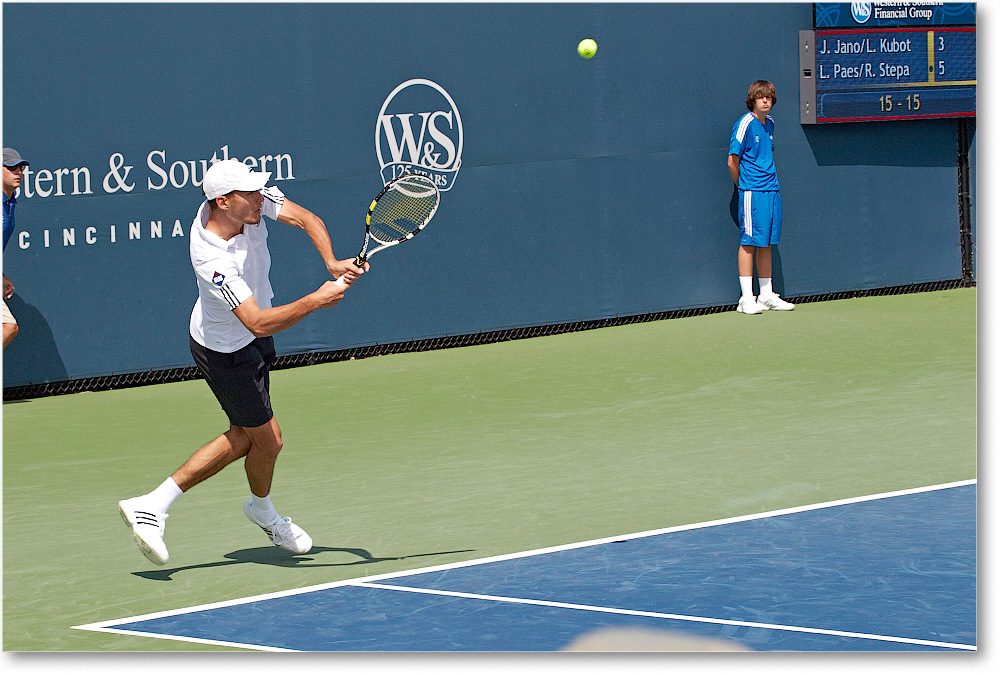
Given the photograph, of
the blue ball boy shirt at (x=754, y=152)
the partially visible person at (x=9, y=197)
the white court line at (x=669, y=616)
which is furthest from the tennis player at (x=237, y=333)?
the blue ball boy shirt at (x=754, y=152)

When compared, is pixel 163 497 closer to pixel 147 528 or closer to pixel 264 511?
pixel 147 528

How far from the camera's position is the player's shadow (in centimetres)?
530

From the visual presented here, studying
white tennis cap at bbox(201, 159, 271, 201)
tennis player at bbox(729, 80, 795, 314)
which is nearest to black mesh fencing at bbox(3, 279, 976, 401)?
tennis player at bbox(729, 80, 795, 314)

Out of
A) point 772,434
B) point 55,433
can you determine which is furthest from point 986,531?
point 55,433

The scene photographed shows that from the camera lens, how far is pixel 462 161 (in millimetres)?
10242

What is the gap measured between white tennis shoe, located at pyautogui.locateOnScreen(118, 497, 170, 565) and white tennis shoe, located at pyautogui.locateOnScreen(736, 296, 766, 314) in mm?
6451

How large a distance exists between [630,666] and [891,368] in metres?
4.99

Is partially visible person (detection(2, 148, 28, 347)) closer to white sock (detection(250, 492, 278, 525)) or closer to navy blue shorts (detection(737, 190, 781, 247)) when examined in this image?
white sock (detection(250, 492, 278, 525))

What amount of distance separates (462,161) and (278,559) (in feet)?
17.1

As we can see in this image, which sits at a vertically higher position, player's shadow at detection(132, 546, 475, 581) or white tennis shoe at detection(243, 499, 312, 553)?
white tennis shoe at detection(243, 499, 312, 553)

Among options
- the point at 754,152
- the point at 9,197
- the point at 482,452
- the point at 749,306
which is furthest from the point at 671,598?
the point at 754,152

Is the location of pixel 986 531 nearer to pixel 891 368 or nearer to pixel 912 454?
pixel 912 454

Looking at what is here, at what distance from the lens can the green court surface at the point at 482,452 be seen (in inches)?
212

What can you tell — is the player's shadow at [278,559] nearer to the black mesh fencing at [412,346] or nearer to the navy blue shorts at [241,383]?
the navy blue shorts at [241,383]
